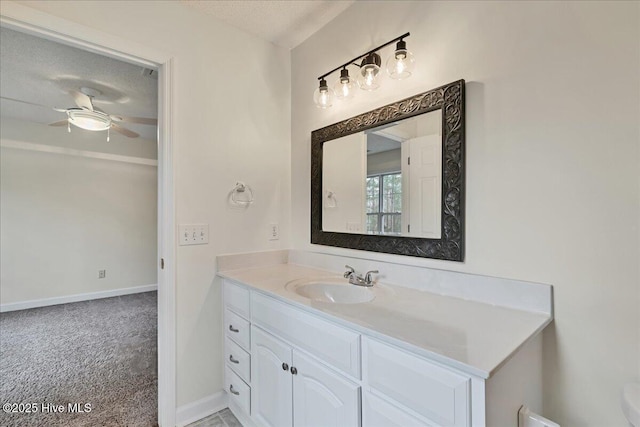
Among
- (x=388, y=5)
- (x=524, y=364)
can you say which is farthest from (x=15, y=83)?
(x=524, y=364)

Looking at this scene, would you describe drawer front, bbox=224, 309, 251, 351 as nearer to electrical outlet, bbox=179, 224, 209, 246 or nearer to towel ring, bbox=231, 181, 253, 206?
electrical outlet, bbox=179, 224, 209, 246

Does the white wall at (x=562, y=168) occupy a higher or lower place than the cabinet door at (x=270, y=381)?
higher

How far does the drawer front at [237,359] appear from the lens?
1489mm

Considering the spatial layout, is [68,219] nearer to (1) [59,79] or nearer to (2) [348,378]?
(1) [59,79]

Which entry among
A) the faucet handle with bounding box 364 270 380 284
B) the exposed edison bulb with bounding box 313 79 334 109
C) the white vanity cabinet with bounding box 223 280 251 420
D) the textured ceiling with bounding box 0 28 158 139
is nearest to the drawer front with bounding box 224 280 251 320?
the white vanity cabinet with bounding box 223 280 251 420

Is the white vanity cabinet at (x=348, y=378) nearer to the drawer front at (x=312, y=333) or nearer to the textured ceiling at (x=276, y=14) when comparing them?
the drawer front at (x=312, y=333)

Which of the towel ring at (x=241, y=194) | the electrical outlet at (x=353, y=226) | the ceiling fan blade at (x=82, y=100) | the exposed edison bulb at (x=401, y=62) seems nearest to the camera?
the exposed edison bulb at (x=401, y=62)

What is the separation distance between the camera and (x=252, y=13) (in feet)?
5.66

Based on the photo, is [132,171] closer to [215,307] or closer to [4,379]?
[4,379]

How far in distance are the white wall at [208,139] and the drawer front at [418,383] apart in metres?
1.16

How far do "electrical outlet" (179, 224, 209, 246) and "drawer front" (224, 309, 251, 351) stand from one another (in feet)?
1.47

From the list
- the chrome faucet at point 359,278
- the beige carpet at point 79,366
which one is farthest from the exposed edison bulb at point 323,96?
the beige carpet at point 79,366

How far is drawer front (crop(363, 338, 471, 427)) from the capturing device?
2.31 ft

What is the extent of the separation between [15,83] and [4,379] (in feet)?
8.26
